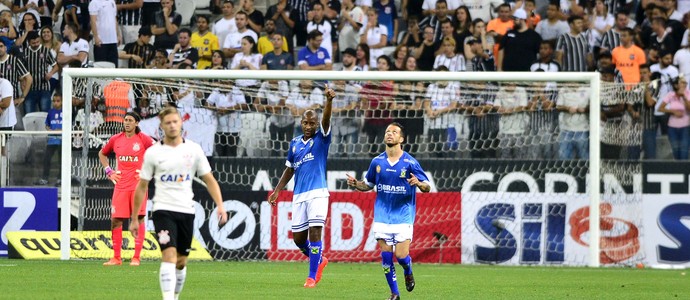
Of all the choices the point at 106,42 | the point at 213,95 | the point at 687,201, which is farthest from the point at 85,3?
the point at 687,201

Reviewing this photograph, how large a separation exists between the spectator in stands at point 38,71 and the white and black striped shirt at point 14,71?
0.15 metres

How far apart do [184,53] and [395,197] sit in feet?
37.1

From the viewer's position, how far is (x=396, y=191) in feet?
41.4

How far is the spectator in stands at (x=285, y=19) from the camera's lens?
2402cm

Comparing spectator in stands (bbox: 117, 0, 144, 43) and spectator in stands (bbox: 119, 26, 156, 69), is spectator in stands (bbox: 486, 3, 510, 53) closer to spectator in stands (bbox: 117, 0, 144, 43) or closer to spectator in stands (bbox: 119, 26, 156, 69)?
spectator in stands (bbox: 119, 26, 156, 69)

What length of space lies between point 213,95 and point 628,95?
7.52m

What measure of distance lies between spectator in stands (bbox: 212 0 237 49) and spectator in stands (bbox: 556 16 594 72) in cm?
668

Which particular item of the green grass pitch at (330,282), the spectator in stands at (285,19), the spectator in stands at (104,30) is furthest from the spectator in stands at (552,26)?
the spectator in stands at (104,30)

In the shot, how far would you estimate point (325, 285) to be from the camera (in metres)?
14.2

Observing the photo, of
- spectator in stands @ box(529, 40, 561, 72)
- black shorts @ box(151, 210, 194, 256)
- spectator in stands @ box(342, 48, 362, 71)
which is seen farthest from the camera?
spectator in stands @ box(342, 48, 362, 71)

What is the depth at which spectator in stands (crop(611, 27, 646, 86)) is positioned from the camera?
73.4 ft

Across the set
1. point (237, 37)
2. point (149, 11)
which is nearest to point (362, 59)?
point (237, 37)

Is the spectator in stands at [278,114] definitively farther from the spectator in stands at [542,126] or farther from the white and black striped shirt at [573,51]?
the white and black striped shirt at [573,51]

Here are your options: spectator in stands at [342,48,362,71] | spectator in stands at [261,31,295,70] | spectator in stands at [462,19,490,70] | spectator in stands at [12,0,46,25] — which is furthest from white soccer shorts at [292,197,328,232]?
spectator in stands at [12,0,46,25]
